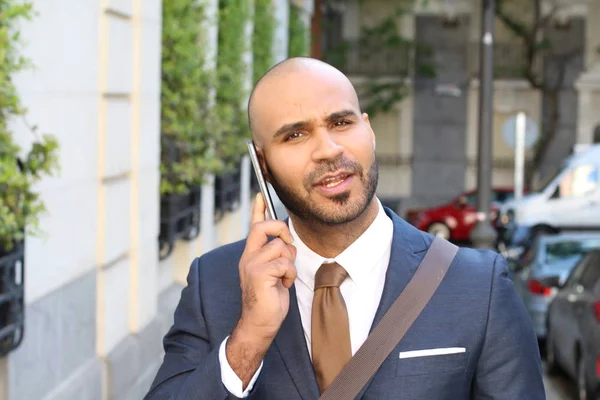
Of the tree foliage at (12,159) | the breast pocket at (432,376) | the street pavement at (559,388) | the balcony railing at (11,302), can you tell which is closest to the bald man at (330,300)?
the breast pocket at (432,376)

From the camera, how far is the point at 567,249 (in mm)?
15078

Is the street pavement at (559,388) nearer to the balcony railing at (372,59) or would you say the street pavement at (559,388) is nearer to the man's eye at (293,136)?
the man's eye at (293,136)

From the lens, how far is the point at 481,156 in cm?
1514

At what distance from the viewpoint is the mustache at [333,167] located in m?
2.69

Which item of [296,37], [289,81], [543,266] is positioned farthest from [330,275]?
[296,37]

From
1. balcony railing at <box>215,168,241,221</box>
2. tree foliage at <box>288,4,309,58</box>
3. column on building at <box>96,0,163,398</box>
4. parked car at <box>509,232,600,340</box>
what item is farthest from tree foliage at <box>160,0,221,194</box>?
tree foliage at <box>288,4,309,58</box>

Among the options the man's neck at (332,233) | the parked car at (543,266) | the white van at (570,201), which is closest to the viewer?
the man's neck at (332,233)

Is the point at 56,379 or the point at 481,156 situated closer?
the point at 56,379

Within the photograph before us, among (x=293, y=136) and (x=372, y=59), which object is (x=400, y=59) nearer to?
(x=372, y=59)

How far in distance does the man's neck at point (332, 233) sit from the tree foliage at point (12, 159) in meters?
2.26

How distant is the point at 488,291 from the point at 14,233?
8.94ft

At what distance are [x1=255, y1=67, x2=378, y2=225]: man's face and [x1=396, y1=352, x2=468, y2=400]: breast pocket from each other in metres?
0.35

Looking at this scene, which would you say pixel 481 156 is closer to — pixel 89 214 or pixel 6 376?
pixel 89 214

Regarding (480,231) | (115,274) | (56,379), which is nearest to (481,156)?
(480,231)
